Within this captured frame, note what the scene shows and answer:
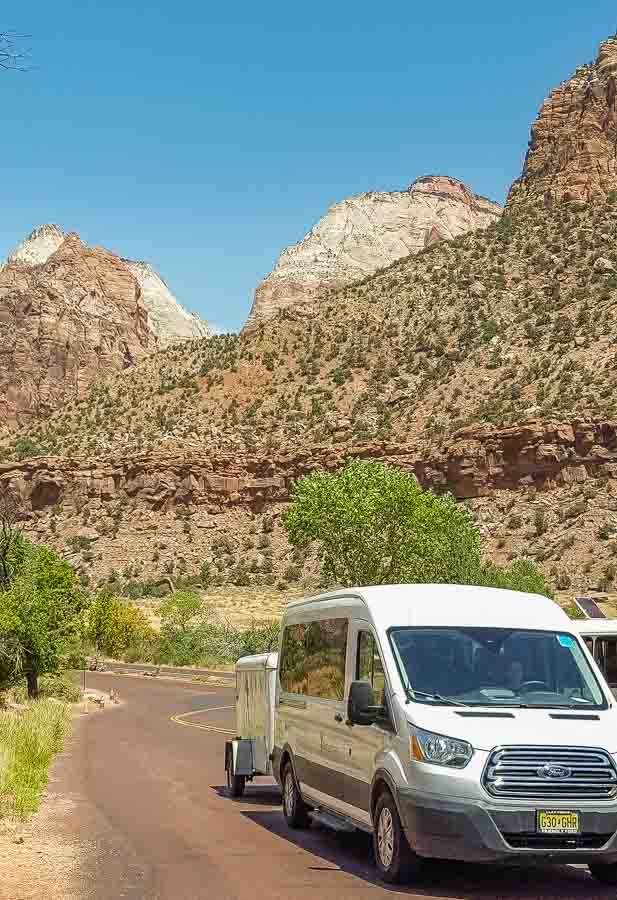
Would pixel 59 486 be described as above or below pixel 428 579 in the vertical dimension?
above

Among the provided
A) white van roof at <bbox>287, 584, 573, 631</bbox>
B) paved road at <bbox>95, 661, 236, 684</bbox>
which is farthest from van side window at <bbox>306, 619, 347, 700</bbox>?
paved road at <bbox>95, 661, 236, 684</bbox>

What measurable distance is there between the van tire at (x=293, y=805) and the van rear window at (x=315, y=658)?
3.12 feet

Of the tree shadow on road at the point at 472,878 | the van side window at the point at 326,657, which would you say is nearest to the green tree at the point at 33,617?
the van side window at the point at 326,657

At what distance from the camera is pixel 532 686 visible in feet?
33.7

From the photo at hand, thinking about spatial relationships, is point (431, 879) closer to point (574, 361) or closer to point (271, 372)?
point (574, 361)

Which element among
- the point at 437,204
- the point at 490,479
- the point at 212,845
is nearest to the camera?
the point at 212,845

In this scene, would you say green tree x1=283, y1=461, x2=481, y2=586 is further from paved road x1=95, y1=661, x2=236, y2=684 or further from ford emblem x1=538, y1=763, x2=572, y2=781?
ford emblem x1=538, y1=763, x2=572, y2=781

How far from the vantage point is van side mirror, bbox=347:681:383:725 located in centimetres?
1017

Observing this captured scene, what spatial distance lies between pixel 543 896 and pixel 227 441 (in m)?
74.3

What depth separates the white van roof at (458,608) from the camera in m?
10.6

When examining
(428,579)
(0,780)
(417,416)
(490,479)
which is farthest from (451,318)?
(0,780)

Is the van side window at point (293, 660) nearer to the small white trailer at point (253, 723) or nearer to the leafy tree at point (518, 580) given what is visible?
the small white trailer at point (253, 723)

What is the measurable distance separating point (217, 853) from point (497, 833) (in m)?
3.31

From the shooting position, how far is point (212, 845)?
11852mm
